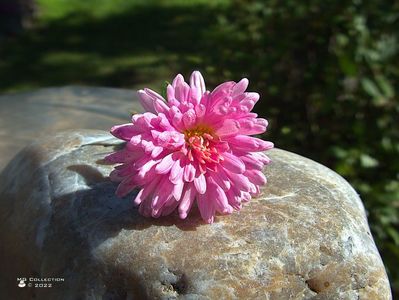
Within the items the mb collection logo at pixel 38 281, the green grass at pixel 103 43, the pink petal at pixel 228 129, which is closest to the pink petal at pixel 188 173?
the pink petal at pixel 228 129

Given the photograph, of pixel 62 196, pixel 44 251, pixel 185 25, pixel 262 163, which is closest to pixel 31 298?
pixel 44 251

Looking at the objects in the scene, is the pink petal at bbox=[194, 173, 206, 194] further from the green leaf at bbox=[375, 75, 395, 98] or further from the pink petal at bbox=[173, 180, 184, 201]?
the green leaf at bbox=[375, 75, 395, 98]

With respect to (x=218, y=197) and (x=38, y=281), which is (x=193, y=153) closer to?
(x=218, y=197)

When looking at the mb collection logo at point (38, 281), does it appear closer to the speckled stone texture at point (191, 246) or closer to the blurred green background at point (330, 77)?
the speckled stone texture at point (191, 246)

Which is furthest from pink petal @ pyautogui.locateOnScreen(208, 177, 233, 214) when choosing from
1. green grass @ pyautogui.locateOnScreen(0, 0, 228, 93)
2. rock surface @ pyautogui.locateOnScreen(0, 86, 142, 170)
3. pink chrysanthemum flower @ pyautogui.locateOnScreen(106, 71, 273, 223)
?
green grass @ pyautogui.locateOnScreen(0, 0, 228, 93)

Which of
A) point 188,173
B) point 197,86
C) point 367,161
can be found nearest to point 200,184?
point 188,173

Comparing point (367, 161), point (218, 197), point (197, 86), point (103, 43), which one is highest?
point (197, 86)
